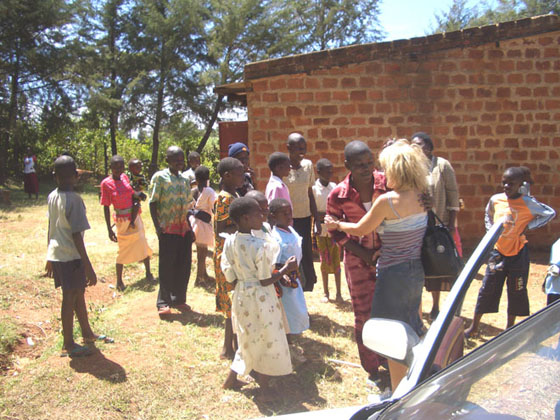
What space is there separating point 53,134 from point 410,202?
22515 mm

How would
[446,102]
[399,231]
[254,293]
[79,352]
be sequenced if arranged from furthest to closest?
[446,102], [79,352], [254,293], [399,231]

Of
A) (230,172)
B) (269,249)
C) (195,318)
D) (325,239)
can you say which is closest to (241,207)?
(269,249)

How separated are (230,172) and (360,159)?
1.14m

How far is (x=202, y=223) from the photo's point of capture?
677 centimetres

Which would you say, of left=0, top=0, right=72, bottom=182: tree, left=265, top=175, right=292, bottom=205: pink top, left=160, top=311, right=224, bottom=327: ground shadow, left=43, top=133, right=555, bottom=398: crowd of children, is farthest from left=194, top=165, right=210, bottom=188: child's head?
left=0, top=0, right=72, bottom=182: tree

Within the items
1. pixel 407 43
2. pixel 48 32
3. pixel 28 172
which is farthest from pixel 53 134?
pixel 407 43

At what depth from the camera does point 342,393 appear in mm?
3701

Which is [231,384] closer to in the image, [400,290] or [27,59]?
[400,290]

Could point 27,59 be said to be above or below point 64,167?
above

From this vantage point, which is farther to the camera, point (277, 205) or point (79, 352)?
point (79, 352)

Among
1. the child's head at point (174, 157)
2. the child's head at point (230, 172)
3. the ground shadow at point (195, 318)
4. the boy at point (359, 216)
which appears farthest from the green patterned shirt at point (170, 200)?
the boy at point (359, 216)

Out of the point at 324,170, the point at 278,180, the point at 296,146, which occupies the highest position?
the point at 296,146

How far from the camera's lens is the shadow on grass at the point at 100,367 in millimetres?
3955

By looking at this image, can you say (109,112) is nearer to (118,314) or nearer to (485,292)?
(118,314)
